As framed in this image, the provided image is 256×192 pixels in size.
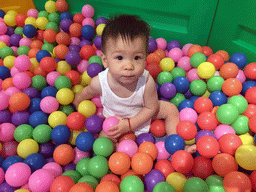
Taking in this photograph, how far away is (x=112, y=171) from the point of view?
994 mm

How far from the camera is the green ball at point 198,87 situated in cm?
135

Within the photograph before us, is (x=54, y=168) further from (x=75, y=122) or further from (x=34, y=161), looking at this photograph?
(x=75, y=122)

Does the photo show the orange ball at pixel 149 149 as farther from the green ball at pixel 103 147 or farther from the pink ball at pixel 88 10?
the pink ball at pixel 88 10

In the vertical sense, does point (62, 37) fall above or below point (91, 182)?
above

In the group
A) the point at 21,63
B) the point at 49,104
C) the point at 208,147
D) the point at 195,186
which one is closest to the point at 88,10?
the point at 21,63

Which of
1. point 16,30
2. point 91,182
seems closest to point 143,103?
point 91,182

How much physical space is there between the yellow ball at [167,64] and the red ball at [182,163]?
0.77 metres

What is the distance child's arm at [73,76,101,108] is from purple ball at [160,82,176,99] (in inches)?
17.5

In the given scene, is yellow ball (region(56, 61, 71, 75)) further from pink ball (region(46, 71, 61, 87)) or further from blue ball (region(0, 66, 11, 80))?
blue ball (region(0, 66, 11, 80))

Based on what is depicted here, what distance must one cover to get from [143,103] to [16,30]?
161 cm

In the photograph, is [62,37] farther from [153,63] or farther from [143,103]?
[143,103]

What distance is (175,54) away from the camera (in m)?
1.62

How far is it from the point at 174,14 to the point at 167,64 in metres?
0.42

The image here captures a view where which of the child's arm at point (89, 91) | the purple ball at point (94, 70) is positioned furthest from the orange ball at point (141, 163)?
the purple ball at point (94, 70)
